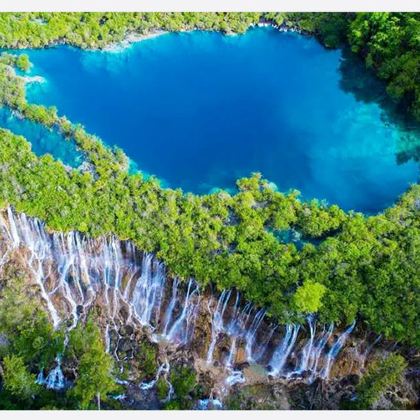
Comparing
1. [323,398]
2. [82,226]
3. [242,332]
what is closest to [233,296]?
[242,332]

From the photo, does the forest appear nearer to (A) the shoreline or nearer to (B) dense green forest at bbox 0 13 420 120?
(B) dense green forest at bbox 0 13 420 120

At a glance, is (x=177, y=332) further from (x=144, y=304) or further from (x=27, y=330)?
(x=27, y=330)

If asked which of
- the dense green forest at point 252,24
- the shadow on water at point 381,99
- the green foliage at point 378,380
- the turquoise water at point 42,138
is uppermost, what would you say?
the dense green forest at point 252,24

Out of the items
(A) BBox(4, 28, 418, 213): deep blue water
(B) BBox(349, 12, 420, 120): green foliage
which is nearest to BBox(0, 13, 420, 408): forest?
(B) BBox(349, 12, 420, 120): green foliage

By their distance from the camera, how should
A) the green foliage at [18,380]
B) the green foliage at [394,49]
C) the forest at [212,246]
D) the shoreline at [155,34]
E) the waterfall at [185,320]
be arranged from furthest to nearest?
1. the shoreline at [155,34]
2. the green foliage at [394,49]
3. the waterfall at [185,320]
4. the forest at [212,246]
5. the green foliage at [18,380]

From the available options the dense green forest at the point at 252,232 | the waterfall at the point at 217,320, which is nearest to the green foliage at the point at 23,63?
the dense green forest at the point at 252,232

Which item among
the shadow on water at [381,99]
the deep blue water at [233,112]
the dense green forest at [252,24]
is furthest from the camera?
the dense green forest at [252,24]

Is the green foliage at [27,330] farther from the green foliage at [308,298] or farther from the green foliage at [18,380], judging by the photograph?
the green foliage at [308,298]
